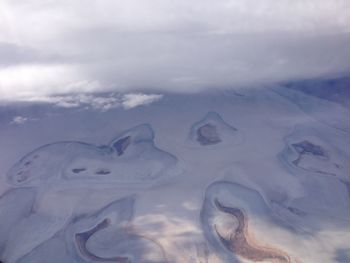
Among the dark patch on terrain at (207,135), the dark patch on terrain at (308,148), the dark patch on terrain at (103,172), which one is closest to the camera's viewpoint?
the dark patch on terrain at (103,172)

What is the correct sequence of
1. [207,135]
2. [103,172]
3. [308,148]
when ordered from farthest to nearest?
[207,135], [308,148], [103,172]

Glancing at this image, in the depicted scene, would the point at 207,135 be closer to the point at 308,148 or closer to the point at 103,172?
the point at 308,148

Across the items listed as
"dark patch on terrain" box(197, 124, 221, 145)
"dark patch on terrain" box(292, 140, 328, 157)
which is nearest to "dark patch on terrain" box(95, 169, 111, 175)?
"dark patch on terrain" box(197, 124, 221, 145)

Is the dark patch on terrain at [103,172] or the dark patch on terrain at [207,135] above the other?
the dark patch on terrain at [207,135]

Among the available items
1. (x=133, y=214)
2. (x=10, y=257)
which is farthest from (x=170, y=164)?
(x=10, y=257)

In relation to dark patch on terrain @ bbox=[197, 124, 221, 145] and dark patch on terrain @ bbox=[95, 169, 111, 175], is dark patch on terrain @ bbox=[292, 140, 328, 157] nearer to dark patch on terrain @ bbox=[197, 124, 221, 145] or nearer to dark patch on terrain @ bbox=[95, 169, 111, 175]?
dark patch on terrain @ bbox=[197, 124, 221, 145]

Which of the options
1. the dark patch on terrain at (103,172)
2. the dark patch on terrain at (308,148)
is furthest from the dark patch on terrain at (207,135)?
the dark patch on terrain at (103,172)

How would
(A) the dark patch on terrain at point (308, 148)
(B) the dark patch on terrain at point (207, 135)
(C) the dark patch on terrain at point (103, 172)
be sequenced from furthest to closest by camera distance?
(B) the dark patch on terrain at point (207, 135), (A) the dark patch on terrain at point (308, 148), (C) the dark patch on terrain at point (103, 172)

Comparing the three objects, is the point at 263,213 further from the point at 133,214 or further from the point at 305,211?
the point at 133,214

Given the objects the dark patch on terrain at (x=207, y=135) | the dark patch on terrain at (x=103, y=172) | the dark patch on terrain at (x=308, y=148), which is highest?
the dark patch on terrain at (x=207, y=135)

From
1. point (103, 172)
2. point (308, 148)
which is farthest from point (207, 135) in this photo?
point (103, 172)

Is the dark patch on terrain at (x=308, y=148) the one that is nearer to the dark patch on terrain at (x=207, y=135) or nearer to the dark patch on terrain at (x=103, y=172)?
the dark patch on terrain at (x=207, y=135)

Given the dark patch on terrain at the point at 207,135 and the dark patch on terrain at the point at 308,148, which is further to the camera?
the dark patch on terrain at the point at 207,135
